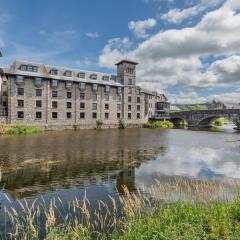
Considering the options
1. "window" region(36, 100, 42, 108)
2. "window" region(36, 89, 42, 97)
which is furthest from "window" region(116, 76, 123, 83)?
"window" region(36, 100, 42, 108)

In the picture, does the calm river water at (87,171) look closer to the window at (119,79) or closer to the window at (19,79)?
the window at (19,79)

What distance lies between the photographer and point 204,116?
81.4 meters

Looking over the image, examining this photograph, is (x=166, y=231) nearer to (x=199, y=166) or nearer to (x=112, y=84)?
(x=199, y=166)

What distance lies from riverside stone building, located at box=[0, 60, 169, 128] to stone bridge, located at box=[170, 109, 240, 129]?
1552 centimetres

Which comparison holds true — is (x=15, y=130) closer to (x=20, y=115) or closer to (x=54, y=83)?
(x=20, y=115)

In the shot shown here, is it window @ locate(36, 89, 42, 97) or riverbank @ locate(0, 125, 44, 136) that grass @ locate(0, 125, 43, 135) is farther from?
window @ locate(36, 89, 42, 97)

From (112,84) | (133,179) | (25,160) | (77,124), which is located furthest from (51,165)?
(112,84)

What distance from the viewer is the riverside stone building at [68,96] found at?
2242 inches

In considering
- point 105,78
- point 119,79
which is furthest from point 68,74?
point 119,79

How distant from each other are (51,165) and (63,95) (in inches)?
1841

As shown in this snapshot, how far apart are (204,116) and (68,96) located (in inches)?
1854

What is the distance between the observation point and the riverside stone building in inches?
2242

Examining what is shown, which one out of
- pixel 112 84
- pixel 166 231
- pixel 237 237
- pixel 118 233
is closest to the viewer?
pixel 237 237

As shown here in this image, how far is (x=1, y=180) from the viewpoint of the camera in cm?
1509
